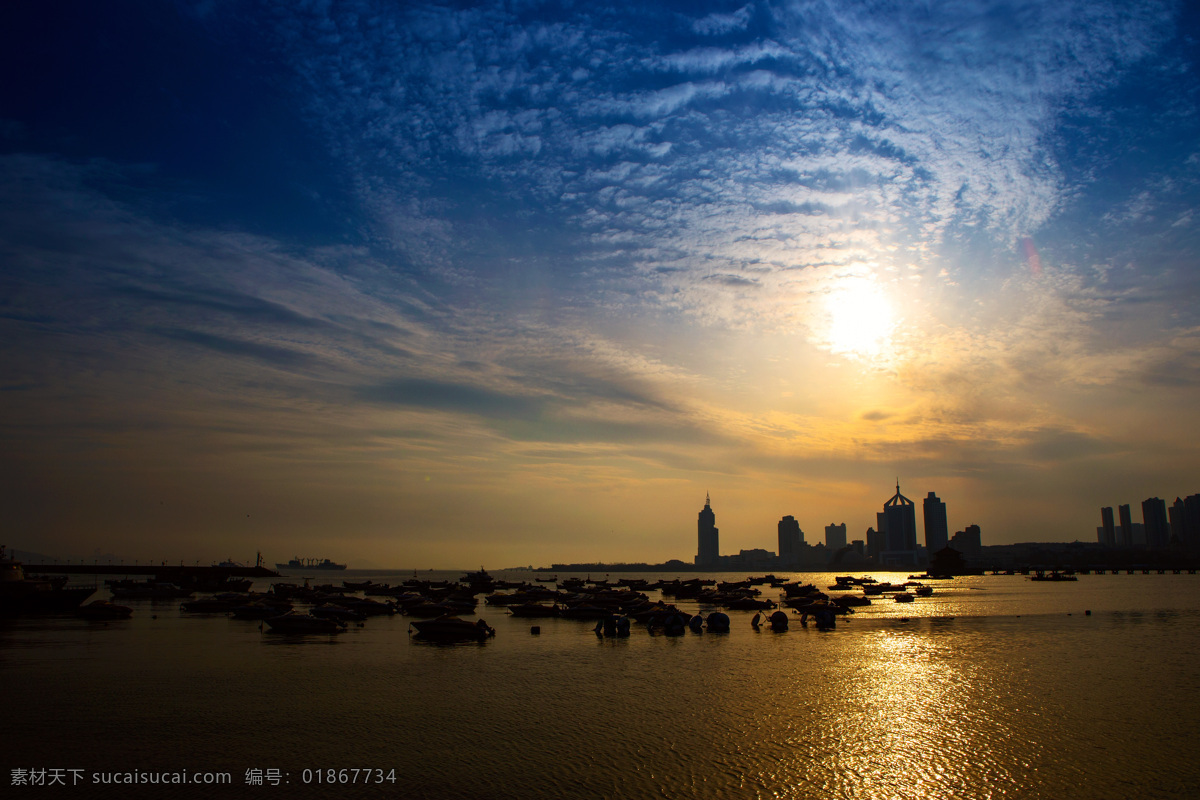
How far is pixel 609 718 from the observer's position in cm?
2898

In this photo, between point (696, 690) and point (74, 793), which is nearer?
point (74, 793)

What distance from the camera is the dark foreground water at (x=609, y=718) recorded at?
69.2 ft

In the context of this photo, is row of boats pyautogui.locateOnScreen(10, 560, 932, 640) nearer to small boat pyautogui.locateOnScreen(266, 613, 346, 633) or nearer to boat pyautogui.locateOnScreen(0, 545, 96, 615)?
small boat pyautogui.locateOnScreen(266, 613, 346, 633)

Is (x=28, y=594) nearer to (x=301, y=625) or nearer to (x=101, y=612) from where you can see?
(x=101, y=612)

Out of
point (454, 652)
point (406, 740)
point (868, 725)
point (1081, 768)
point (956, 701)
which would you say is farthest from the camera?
point (454, 652)

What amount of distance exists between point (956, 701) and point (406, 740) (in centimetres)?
2704

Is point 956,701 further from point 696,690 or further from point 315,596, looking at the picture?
point 315,596

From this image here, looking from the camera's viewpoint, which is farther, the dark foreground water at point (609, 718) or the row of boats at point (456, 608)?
the row of boats at point (456, 608)

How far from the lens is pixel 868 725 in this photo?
28.0m

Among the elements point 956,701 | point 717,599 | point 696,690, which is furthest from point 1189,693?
point 717,599

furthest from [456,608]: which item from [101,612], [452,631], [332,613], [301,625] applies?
[101,612]

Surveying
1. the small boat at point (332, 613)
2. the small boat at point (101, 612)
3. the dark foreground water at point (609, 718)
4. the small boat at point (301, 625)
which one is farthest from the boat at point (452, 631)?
the small boat at point (101, 612)

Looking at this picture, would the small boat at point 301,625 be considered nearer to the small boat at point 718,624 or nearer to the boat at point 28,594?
the boat at point 28,594

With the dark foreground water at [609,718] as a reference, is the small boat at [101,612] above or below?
below
